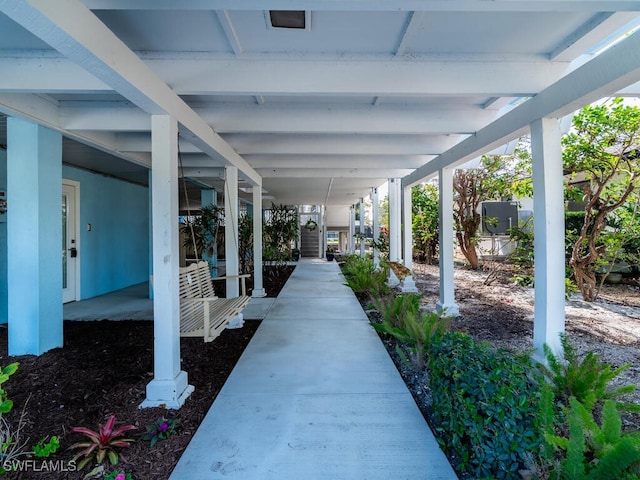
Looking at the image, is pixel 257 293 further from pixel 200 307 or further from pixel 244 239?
pixel 200 307

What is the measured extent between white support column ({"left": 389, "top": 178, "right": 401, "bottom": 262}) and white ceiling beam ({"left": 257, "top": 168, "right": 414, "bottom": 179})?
66cm

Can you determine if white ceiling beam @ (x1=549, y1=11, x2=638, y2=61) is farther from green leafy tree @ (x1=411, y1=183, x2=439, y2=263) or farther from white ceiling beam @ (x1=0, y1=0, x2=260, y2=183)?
green leafy tree @ (x1=411, y1=183, x2=439, y2=263)

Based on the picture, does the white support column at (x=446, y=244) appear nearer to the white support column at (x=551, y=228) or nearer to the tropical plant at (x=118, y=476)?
the white support column at (x=551, y=228)

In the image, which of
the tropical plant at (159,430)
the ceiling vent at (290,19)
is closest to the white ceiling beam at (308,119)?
the ceiling vent at (290,19)

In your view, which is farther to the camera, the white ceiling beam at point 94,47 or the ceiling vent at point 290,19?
the ceiling vent at point 290,19

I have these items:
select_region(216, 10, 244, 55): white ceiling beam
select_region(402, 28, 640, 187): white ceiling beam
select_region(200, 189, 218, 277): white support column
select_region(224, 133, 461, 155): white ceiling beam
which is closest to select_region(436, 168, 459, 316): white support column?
select_region(224, 133, 461, 155): white ceiling beam

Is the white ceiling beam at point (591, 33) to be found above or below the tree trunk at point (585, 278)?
above

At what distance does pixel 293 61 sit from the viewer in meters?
2.71

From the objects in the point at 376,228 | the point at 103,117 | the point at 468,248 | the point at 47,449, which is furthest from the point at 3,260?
the point at 468,248

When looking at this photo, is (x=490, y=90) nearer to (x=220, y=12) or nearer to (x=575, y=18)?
(x=575, y=18)

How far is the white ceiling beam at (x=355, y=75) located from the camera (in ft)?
8.84

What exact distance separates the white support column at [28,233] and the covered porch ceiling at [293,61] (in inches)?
12.4

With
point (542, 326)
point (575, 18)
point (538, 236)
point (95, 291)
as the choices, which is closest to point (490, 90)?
point (575, 18)

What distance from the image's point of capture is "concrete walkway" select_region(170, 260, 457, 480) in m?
1.82
